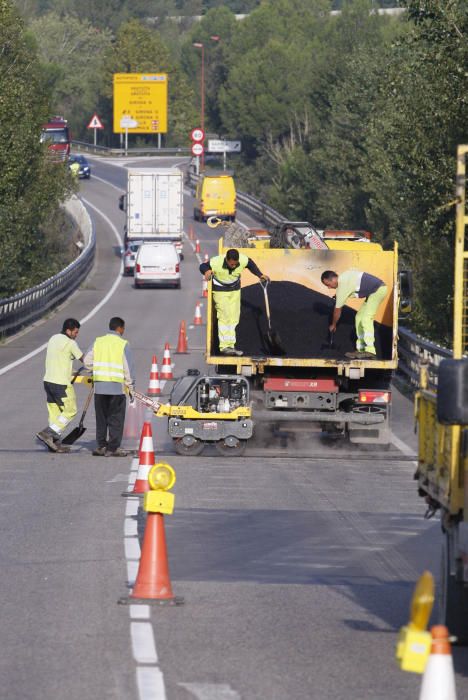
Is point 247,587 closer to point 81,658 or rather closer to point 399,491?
point 81,658

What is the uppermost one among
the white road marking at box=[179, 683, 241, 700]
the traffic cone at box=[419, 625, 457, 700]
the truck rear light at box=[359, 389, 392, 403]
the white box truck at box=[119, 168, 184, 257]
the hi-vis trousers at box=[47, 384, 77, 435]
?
the white box truck at box=[119, 168, 184, 257]

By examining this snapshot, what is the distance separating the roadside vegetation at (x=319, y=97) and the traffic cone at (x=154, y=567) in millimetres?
2701

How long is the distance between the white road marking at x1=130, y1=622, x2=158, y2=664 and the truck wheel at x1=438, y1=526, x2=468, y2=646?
1.54 meters

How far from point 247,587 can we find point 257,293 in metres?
10.3

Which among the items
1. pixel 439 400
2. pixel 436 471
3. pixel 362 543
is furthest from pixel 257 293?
pixel 439 400

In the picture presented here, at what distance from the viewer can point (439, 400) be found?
24.0 ft

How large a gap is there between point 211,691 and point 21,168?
45.9 meters

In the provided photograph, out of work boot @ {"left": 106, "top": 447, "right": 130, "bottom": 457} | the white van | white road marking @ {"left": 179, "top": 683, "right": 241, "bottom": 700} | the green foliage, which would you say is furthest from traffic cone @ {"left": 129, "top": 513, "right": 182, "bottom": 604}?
the white van

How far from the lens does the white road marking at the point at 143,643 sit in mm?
8398

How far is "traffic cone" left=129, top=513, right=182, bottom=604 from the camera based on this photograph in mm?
9727

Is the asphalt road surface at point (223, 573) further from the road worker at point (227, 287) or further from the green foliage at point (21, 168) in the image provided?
the green foliage at point (21, 168)

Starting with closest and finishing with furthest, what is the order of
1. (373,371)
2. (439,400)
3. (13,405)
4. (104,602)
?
(439,400) < (104,602) < (373,371) < (13,405)

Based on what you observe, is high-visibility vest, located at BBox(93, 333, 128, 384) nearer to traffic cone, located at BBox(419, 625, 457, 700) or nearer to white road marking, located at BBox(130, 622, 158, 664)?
white road marking, located at BBox(130, 622, 158, 664)

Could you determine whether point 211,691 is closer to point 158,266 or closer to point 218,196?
point 158,266
